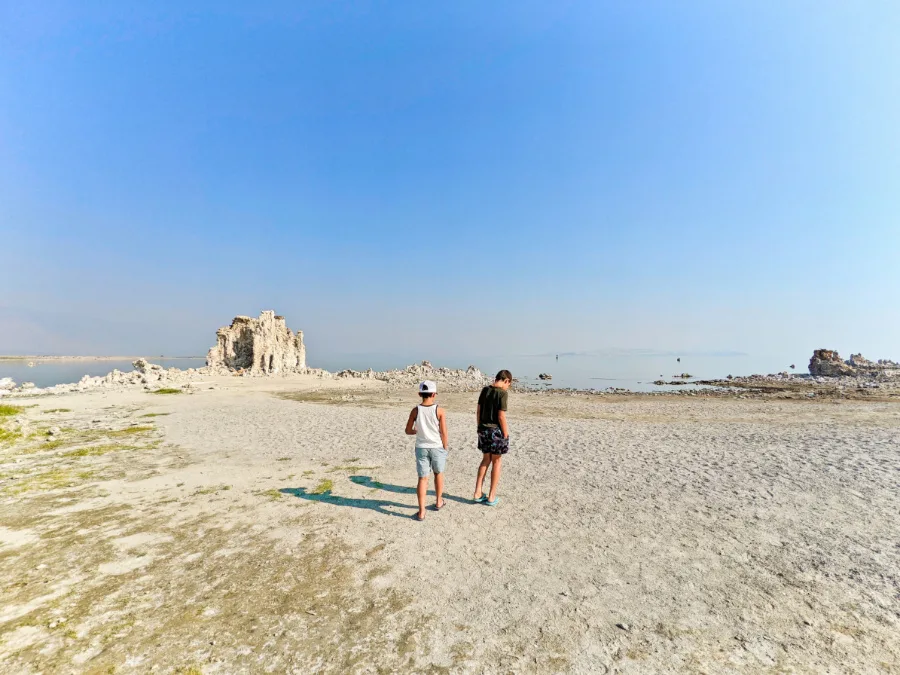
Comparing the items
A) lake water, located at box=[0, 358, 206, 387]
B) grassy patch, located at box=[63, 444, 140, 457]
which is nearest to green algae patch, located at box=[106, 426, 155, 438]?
grassy patch, located at box=[63, 444, 140, 457]

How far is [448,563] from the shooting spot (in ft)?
17.6

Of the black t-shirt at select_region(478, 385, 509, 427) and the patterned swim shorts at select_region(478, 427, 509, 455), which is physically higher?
the black t-shirt at select_region(478, 385, 509, 427)

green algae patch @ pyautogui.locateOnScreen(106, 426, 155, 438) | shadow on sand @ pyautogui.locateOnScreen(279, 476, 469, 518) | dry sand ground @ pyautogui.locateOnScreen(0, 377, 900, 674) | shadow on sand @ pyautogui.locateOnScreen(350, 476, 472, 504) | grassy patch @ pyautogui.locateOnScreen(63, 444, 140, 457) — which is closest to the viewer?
dry sand ground @ pyautogui.locateOnScreen(0, 377, 900, 674)

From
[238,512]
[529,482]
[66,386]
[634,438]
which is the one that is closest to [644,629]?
[529,482]

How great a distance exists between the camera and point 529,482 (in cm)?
913

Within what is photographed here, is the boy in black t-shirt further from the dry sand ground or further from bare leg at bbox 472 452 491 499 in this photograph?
the dry sand ground

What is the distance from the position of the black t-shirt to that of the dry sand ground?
167 cm

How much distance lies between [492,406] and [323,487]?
4294 mm

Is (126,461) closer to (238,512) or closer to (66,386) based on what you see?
(238,512)

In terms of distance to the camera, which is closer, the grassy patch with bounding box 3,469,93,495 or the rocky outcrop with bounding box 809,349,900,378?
the grassy patch with bounding box 3,469,93,495

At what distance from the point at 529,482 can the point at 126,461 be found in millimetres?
10501

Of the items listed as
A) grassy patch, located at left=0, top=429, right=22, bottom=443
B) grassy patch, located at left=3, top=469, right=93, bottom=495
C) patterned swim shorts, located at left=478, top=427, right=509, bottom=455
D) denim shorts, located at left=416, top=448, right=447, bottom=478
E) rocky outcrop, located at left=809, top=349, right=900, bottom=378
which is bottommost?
grassy patch, located at left=3, top=469, right=93, bottom=495

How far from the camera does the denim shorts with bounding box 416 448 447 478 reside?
22.0 feet

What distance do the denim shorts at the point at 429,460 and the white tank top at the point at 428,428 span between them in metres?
0.10
